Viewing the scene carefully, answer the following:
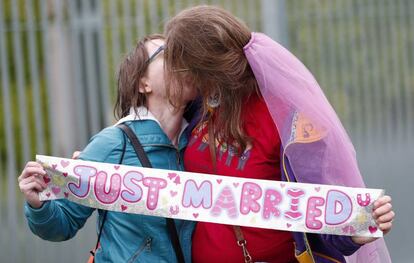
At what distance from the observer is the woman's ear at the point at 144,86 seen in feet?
12.4

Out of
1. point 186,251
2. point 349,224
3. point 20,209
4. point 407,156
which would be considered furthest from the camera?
point 407,156

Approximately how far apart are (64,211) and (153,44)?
2.26 ft

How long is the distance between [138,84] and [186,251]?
2.07 ft

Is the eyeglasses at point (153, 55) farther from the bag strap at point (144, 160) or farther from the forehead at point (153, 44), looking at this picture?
the bag strap at point (144, 160)

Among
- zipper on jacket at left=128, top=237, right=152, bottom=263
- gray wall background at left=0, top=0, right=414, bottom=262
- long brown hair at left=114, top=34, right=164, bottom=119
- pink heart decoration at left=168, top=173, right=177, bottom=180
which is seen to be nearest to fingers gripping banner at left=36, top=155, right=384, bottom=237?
pink heart decoration at left=168, top=173, right=177, bottom=180

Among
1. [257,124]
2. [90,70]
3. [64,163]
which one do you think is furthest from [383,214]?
[90,70]

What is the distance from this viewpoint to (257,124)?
363 cm

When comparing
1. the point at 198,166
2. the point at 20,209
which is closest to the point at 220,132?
the point at 198,166

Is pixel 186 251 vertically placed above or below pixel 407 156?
above

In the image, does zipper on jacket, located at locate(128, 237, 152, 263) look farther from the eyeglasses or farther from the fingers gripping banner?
the eyeglasses

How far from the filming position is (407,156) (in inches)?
338

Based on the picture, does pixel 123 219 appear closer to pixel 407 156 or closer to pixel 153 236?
pixel 153 236

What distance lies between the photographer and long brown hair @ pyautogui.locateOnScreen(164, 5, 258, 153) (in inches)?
141

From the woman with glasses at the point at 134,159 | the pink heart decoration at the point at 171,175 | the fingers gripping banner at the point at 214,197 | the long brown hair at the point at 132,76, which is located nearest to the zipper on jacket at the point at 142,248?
the woman with glasses at the point at 134,159
